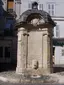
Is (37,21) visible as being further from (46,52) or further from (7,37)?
(7,37)

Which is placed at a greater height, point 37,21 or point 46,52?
point 37,21

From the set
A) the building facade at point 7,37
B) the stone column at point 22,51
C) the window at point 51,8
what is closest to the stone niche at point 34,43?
the stone column at point 22,51

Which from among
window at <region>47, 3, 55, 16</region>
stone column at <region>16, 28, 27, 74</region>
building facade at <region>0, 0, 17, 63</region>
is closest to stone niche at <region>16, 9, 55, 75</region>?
stone column at <region>16, 28, 27, 74</region>

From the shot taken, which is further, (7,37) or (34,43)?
(7,37)

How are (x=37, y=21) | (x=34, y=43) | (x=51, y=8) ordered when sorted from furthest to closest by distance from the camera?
(x=51, y=8)
(x=34, y=43)
(x=37, y=21)

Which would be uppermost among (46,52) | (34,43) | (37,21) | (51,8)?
(37,21)

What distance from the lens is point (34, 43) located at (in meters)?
16.6

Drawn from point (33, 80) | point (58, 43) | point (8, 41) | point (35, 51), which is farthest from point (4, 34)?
point (33, 80)

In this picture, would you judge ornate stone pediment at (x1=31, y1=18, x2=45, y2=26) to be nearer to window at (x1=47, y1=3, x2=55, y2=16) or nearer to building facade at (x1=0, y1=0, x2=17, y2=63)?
building facade at (x1=0, y1=0, x2=17, y2=63)

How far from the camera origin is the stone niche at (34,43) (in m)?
16.4

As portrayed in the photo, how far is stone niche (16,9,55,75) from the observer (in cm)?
1636

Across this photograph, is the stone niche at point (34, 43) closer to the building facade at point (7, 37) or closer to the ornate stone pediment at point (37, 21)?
the ornate stone pediment at point (37, 21)

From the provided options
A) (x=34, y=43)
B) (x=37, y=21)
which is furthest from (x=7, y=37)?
(x=37, y=21)

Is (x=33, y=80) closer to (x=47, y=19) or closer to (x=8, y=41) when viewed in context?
(x=47, y=19)
